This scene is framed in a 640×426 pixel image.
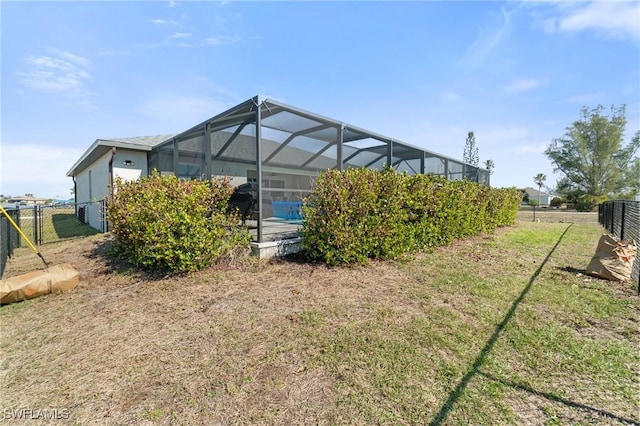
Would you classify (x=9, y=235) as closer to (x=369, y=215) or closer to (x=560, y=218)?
(x=369, y=215)

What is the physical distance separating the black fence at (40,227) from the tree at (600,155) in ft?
130

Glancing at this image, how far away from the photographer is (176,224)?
4254 millimetres

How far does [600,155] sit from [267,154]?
1481 inches

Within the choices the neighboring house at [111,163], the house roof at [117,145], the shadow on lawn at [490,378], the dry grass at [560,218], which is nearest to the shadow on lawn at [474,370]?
the shadow on lawn at [490,378]

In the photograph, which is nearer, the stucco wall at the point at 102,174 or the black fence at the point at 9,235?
the black fence at the point at 9,235

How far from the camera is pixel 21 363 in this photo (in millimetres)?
2451

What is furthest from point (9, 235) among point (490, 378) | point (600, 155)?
point (600, 155)

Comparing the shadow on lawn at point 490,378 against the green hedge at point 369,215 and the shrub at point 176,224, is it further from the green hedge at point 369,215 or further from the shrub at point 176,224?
the shrub at point 176,224

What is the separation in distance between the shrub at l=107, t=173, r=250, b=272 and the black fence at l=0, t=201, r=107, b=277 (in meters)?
2.51

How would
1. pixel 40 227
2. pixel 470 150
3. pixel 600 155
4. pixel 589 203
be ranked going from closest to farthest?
pixel 40 227
pixel 589 203
pixel 600 155
pixel 470 150

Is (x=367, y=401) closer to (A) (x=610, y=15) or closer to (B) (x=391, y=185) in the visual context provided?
(B) (x=391, y=185)

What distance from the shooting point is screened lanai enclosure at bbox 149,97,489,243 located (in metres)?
5.39

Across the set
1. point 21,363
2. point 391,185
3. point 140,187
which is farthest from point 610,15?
point 21,363

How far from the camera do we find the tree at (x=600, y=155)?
28.7 metres
